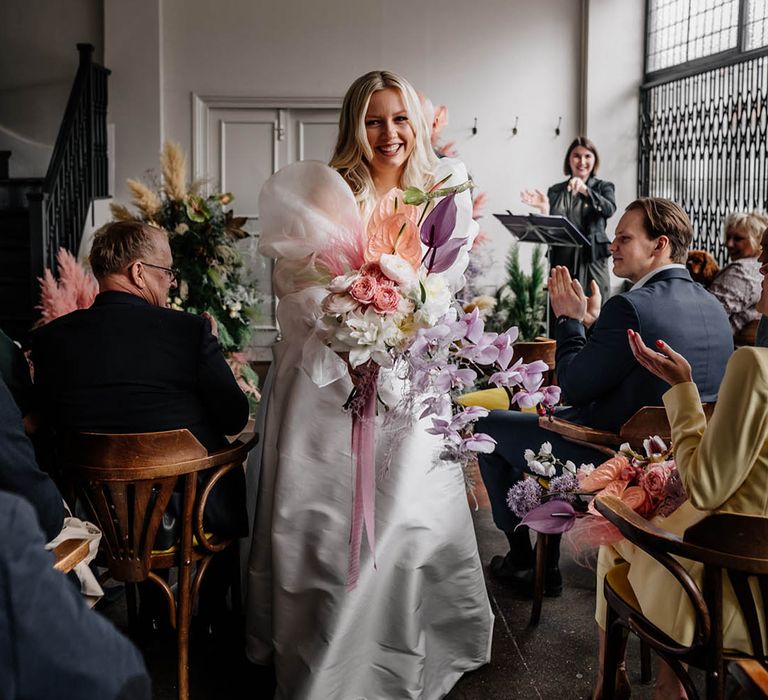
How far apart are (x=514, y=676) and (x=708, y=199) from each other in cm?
554

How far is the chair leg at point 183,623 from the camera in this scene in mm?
2230

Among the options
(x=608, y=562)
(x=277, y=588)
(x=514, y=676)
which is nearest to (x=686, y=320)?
(x=608, y=562)

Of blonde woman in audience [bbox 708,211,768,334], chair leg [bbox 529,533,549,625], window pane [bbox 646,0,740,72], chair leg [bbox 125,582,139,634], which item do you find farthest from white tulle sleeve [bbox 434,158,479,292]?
window pane [bbox 646,0,740,72]

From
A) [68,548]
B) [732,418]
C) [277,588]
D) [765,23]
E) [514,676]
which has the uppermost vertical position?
[765,23]

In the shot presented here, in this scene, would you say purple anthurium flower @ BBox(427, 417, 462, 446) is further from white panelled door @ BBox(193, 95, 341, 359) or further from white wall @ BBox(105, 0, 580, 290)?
white wall @ BBox(105, 0, 580, 290)

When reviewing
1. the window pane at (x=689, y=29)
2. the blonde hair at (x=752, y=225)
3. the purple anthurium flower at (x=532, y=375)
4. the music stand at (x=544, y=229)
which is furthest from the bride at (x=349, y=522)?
the window pane at (x=689, y=29)

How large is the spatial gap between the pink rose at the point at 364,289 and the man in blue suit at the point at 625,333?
1.06m

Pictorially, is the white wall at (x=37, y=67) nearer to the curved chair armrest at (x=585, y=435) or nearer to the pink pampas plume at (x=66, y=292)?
the pink pampas plume at (x=66, y=292)

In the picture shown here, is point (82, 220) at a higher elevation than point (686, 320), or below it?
higher

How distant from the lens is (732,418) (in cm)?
152

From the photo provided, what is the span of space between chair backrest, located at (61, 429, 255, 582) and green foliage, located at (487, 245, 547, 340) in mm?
5625

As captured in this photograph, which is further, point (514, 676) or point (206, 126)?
point (206, 126)

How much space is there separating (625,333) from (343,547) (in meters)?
1.04

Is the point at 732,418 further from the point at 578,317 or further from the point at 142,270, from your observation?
the point at 142,270
